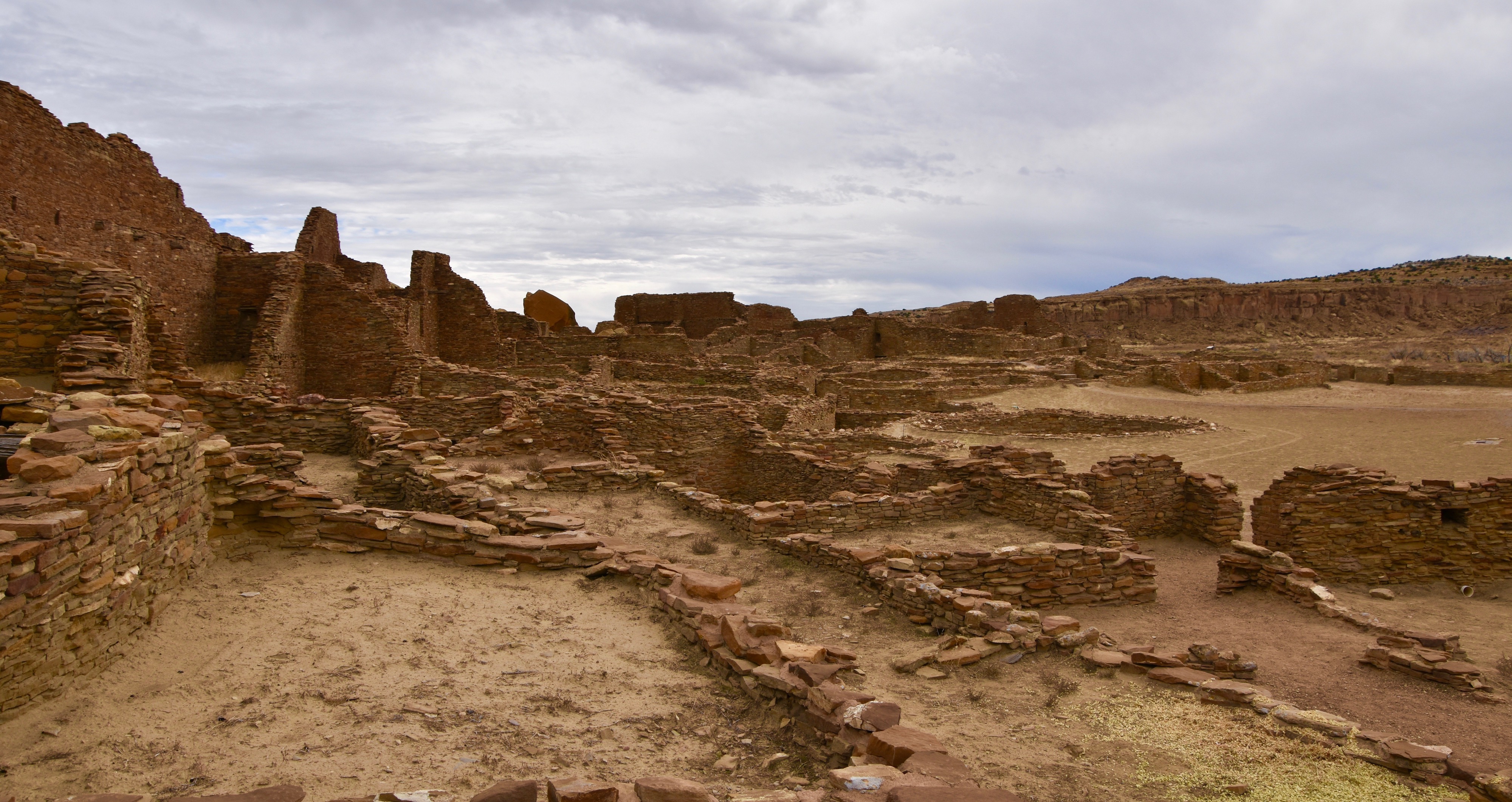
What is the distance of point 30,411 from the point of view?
553 centimetres

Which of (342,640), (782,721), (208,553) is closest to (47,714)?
(342,640)

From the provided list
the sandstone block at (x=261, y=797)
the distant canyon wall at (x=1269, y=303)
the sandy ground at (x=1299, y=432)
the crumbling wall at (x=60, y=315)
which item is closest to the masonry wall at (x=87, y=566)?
the sandstone block at (x=261, y=797)

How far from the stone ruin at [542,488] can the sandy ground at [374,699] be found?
285 mm

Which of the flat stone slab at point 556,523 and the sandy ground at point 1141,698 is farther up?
the flat stone slab at point 556,523

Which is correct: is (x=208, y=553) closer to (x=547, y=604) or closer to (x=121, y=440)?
(x=121, y=440)

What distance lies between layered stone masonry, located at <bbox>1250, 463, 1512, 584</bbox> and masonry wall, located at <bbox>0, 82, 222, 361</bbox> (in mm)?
19139

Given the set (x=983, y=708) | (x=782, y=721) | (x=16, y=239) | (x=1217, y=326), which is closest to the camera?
(x=782, y=721)

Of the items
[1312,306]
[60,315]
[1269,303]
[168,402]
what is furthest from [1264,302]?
[60,315]

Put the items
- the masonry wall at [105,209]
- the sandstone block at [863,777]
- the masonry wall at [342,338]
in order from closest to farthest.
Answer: the sandstone block at [863,777]
the masonry wall at [105,209]
the masonry wall at [342,338]

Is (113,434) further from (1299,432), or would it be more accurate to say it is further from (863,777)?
(1299,432)

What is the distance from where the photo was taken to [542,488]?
10.2 m

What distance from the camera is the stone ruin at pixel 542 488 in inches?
165

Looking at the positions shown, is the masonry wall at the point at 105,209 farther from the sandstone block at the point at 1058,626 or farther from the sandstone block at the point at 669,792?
the sandstone block at the point at 1058,626

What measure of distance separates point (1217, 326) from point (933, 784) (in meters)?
80.6
